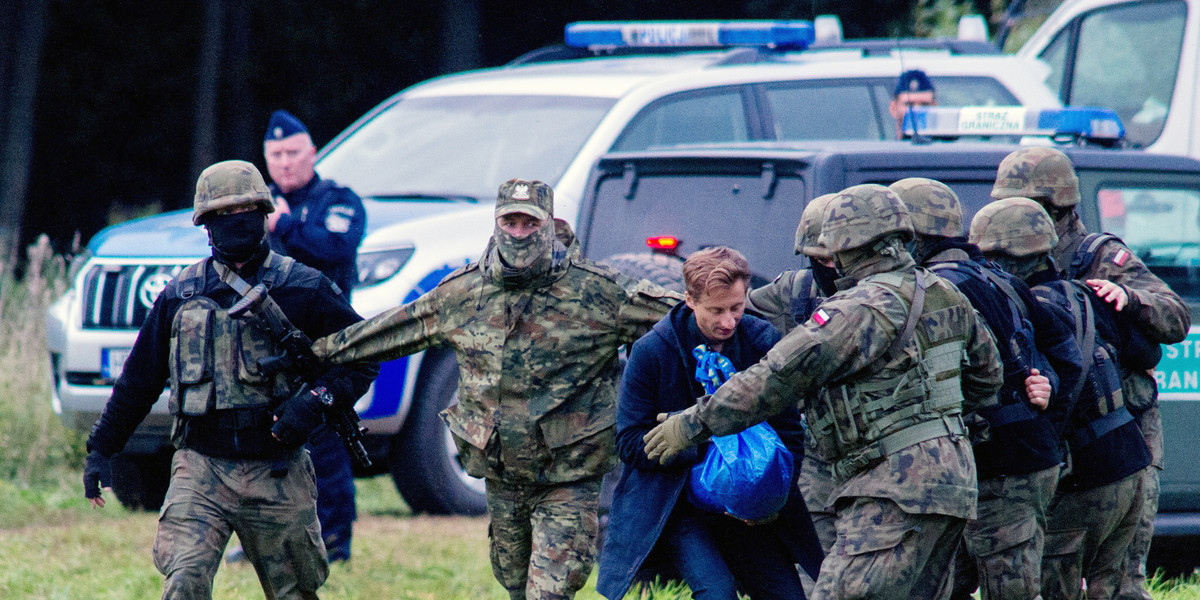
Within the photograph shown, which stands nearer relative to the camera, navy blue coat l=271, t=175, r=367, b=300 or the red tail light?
the red tail light

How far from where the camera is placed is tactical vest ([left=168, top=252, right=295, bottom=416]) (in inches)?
189

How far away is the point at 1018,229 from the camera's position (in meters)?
4.79

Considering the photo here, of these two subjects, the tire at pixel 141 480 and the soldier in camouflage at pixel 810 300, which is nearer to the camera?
the soldier in camouflage at pixel 810 300

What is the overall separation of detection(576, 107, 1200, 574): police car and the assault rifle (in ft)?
4.93

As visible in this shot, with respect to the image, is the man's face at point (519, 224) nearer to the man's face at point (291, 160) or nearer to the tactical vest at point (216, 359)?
the tactical vest at point (216, 359)

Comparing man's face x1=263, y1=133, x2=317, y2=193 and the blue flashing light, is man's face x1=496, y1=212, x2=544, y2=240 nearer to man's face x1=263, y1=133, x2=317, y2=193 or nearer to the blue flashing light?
man's face x1=263, y1=133, x2=317, y2=193

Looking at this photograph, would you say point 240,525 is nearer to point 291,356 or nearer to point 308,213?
point 291,356

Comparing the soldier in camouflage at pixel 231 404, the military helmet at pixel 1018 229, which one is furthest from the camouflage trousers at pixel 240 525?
the military helmet at pixel 1018 229

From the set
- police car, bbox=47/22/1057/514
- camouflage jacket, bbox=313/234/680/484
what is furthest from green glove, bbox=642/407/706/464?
police car, bbox=47/22/1057/514

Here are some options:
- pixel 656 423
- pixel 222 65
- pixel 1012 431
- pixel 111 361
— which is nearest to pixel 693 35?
pixel 111 361

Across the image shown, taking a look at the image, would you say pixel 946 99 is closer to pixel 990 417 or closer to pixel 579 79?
pixel 579 79

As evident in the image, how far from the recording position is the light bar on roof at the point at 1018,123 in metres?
6.54

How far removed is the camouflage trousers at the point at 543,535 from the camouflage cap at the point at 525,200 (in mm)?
872

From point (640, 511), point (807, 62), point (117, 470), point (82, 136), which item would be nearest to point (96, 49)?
point (82, 136)
